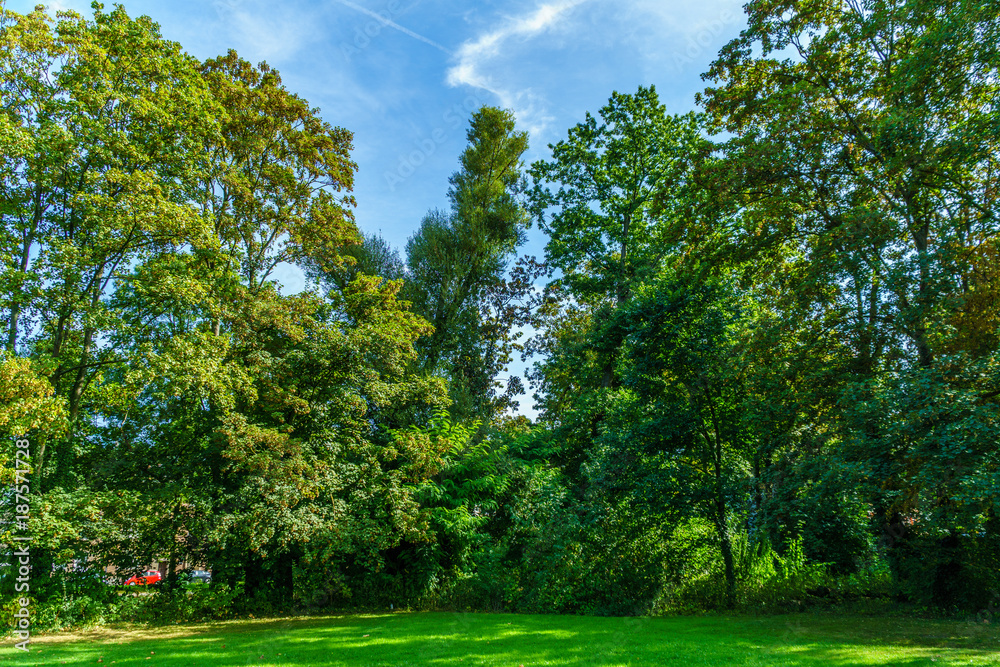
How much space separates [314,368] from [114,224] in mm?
5689

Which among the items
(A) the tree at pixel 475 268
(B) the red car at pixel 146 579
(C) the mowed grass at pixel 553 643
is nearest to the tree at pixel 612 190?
(A) the tree at pixel 475 268

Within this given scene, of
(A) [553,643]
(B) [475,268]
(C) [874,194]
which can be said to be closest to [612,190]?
(B) [475,268]

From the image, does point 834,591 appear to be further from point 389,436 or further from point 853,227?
point 389,436

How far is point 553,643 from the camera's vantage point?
28.4ft

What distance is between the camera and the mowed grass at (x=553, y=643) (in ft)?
23.8

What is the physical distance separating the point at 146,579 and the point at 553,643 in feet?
37.0

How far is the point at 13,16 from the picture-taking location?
12.0 meters

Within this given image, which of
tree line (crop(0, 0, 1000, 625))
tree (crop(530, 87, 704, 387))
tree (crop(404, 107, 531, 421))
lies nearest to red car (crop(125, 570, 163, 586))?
tree line (crop(0, 0, 1000, 625))

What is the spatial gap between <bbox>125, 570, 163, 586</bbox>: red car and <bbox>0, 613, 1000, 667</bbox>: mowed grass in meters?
1.48

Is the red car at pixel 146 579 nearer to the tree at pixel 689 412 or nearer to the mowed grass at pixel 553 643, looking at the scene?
the mowed grass at pixel 553 643

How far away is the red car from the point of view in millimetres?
13602

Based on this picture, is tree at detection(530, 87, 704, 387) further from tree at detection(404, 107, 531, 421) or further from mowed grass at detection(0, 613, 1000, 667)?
mowed grass at detection(0, 613, 1000, 667)

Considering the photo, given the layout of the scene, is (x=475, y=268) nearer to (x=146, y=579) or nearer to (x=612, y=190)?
(x=612, y=190)

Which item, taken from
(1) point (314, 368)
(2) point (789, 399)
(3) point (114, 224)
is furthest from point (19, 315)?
A: (2) point (789, 399)
